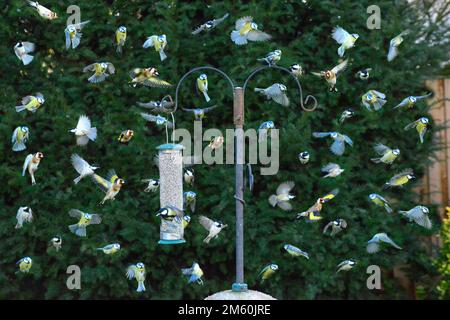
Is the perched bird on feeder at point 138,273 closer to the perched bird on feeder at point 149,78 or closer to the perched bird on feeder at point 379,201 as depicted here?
the perched bird on feeder at point 149,78

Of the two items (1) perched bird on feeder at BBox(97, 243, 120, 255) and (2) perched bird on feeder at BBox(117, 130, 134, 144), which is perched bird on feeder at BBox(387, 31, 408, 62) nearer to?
(2) perched bird on feeder at BBox(117, 130, 134, 144)

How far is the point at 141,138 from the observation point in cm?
→ 526

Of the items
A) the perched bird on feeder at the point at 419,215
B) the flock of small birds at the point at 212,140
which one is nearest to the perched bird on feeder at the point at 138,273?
the flock of small birds at the point at 212,140

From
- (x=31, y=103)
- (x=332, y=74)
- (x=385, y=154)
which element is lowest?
(x=385, y=154)

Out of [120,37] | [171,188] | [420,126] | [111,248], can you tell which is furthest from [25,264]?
[420,126]

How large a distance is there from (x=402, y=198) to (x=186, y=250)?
160cm

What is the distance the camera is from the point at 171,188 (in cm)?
432

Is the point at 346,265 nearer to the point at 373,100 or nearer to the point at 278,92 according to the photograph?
the point at 373,100

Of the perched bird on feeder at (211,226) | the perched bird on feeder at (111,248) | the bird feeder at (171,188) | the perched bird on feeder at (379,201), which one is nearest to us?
the bird feeder at (171,188)

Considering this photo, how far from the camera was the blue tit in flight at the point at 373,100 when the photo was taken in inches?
207

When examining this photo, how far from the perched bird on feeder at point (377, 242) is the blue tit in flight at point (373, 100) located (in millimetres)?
859

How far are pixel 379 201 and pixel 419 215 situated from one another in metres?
0.31

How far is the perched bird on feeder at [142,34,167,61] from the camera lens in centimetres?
514

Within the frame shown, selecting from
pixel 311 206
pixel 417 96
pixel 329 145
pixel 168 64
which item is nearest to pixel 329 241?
pixel 311 206
